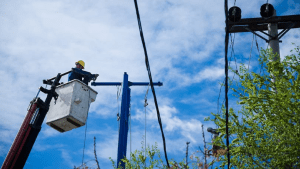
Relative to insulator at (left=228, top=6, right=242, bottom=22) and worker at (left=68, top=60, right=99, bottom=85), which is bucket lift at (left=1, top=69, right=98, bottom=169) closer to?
worker at (left=68, top=60, right=99, bottom=85)

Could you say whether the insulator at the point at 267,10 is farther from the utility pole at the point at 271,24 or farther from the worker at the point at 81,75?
the worker at the point at 81,75

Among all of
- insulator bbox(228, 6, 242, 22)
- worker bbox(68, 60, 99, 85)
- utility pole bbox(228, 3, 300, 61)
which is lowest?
worker bbox(68, 60, 99, 85)

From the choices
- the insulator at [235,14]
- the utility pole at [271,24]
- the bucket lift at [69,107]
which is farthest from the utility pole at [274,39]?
the bucket lift at [69,107]

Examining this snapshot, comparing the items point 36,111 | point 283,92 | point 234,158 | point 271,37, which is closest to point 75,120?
point 36,111

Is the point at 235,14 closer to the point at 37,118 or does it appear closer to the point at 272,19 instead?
the point at 272,19

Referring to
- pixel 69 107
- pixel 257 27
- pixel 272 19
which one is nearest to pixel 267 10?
pixel 272 19

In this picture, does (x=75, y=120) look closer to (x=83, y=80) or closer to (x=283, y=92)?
(x=83, y=80)

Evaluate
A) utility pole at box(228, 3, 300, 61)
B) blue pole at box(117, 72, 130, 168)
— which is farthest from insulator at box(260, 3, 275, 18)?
blue pole at box(117, 72, 130, 168)

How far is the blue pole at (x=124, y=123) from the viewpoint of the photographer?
1288cm

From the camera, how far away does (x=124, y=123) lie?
13625 millimetres

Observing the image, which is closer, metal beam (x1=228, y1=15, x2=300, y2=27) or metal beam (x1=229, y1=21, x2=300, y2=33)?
metal beam (x1=228, y1=15, x2=300, y2=27)

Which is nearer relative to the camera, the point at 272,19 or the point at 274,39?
the point at 274,39

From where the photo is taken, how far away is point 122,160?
12.6 metres

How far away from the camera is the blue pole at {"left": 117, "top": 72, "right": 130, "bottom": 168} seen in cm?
1288
